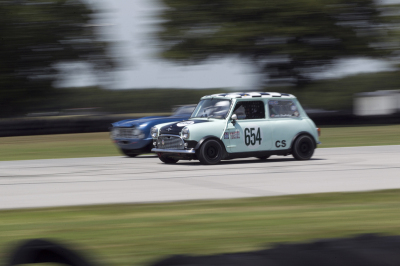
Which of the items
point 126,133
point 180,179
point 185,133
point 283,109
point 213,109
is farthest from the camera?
point 126,133

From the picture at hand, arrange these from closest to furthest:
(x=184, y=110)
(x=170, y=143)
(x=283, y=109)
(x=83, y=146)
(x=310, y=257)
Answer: (x=310, y=257)
(x=170, y=143)
(x=283, y=109)
(x=184, y=110)
(x=83, y=146)

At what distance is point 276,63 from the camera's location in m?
37.9

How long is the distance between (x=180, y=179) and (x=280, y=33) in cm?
2717

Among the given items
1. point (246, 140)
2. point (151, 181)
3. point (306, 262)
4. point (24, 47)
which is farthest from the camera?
point (24, 47)

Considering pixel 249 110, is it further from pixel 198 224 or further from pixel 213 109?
pixel 198 224

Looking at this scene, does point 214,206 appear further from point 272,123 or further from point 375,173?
point 272,123

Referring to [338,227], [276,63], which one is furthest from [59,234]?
[276,63]

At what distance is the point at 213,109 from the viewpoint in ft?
43.2

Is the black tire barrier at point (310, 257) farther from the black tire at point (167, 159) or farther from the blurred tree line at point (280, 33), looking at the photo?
the blurred tree line at point (280, 33)

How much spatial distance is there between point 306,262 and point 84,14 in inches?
1490

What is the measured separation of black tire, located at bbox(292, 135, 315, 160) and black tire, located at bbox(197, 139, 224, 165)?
190cm

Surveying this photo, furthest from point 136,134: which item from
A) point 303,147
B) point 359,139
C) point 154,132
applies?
point 359,139

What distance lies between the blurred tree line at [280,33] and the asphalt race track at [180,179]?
22.8m

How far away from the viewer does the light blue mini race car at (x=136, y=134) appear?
14.9 m
